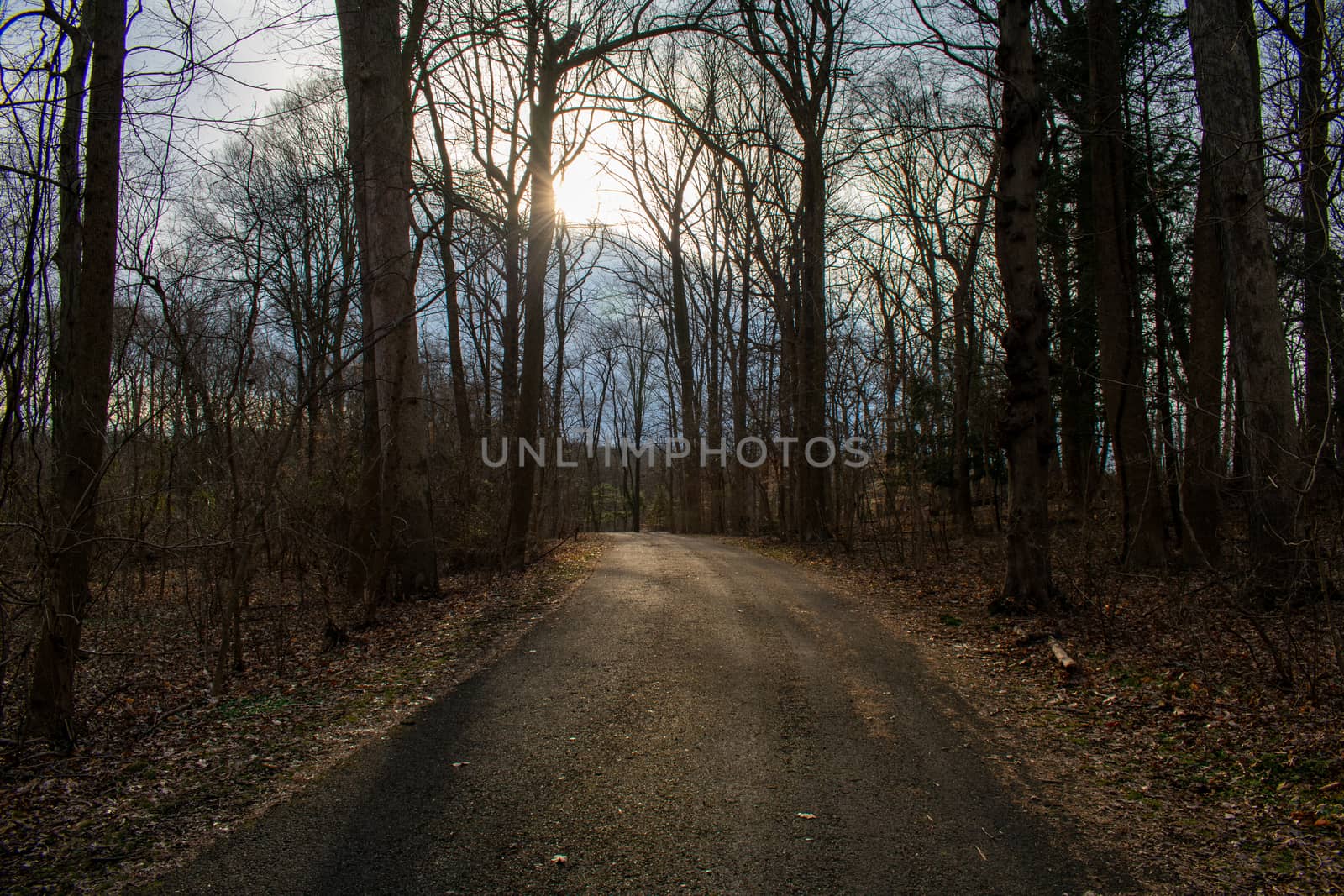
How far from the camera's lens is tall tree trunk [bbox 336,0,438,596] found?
31.0 ft

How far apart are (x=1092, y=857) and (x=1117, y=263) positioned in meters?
10.4

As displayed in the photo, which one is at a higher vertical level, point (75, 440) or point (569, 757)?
point (75, 440)

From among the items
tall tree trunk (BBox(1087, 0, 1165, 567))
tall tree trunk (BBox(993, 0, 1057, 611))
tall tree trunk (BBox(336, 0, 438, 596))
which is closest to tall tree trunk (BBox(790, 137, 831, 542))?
tall tree trunk (BBox(1087, 0, 1165, 567))

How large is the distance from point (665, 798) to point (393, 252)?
8100 mm

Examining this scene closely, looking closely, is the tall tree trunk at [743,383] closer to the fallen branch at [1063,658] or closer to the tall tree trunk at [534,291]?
the tall tree trunk at [534,291]

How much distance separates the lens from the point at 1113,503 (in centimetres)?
1168

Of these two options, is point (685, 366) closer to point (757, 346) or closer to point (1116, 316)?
point (757, 346)

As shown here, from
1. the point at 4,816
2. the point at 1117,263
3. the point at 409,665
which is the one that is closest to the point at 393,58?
the point at 409,665

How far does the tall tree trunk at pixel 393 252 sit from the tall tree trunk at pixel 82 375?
409cm

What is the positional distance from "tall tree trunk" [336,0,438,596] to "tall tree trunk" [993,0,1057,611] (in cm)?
717

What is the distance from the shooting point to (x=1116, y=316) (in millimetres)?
11234

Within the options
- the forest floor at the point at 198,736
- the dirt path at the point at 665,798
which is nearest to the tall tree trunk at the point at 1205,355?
the dirt path at the point at 665,798

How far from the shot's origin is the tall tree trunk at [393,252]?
9.44 meters

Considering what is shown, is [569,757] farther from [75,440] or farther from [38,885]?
[75,440]
